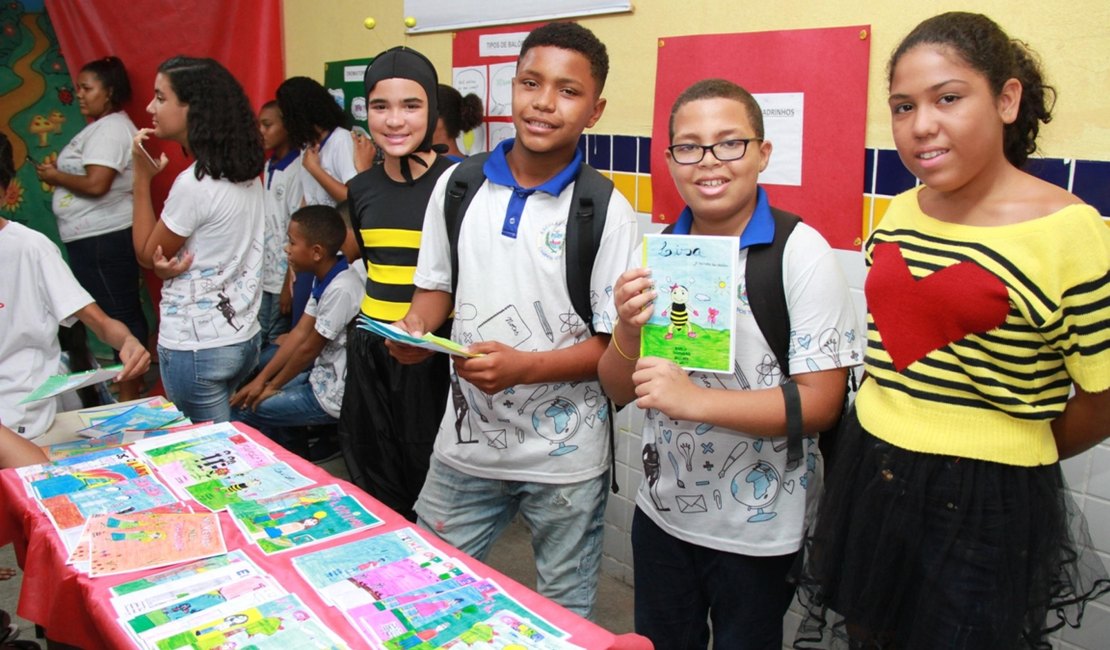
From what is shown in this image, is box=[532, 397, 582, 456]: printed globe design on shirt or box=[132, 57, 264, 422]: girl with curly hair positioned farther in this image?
box=[132, 57, 264, 422]: girl with curly hair

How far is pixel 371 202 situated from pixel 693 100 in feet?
4.61

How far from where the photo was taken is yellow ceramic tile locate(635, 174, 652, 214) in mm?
2963

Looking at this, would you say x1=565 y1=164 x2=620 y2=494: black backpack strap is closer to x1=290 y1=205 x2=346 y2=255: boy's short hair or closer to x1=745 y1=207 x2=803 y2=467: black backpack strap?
x1=745 y1=207 x2=803 y2=467: black backpack strap

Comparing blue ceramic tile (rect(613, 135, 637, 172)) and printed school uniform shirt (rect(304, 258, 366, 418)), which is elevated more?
blue ceramic tile (rect(613, 135, 637, 172))

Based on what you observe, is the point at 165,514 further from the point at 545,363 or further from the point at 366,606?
the point at 545,363

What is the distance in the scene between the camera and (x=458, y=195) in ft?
6.66

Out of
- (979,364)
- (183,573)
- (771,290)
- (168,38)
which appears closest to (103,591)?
(183,573)

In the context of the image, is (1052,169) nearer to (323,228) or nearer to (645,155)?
(645,155)

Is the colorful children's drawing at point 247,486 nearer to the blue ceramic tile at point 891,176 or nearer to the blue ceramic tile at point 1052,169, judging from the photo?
the blue ceramic tile at point 891,176

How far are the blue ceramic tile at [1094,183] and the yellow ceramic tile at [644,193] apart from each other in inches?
54.0

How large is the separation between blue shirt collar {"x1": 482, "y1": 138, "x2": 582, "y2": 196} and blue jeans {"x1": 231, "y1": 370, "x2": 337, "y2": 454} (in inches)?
87.8

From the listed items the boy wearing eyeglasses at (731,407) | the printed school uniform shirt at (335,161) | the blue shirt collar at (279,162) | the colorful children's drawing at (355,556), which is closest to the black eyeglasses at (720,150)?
the boy wearing eyeglasses at (731,407)

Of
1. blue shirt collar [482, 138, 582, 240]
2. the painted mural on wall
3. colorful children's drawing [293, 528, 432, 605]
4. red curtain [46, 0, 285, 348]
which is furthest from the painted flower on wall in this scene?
colorful children's drawing [293, 528, 432, 605]

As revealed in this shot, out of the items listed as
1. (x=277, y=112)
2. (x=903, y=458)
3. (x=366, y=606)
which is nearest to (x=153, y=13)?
(x=277, y=112)
